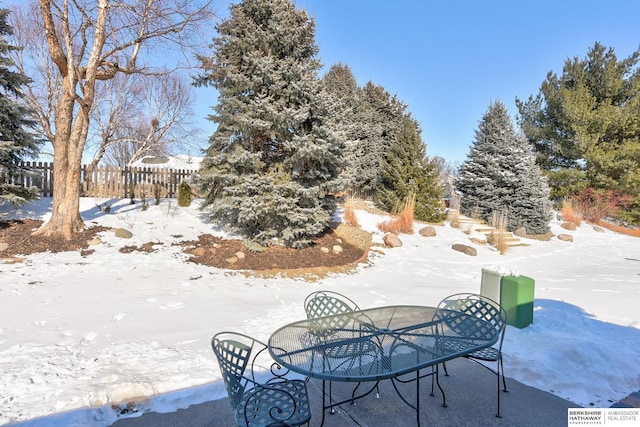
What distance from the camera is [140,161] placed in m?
20.9

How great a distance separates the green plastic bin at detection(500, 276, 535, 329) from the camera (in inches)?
150

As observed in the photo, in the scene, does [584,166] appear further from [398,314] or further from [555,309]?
[398,314]

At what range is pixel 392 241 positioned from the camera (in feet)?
29.9

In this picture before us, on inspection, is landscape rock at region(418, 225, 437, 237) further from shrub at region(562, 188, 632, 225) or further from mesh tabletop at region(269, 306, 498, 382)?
shrub at region(562, 188, 632, 225)

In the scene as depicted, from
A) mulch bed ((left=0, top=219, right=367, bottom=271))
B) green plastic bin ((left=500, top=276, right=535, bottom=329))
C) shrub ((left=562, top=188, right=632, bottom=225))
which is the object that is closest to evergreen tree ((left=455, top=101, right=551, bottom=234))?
shrub ((left=562, top=188, right=632, bottom=225))

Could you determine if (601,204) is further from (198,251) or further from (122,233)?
(122,233)

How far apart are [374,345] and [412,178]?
10.8 metres

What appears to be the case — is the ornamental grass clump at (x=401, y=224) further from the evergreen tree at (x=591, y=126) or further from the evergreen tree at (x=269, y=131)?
the evergreen tree at (x=591, y=126)

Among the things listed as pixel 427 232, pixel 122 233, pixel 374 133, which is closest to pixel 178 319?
pixel 122 233

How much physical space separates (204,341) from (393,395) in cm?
196

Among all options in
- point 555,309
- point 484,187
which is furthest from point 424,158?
point 555,309

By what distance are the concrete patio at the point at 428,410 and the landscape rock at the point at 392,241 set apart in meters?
6.31

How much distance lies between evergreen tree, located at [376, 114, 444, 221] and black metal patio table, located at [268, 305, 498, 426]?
959 centimetres

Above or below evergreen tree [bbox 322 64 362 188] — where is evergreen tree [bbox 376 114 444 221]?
below
